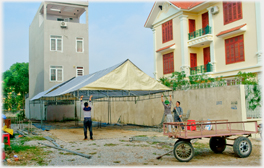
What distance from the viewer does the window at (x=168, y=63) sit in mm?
21625

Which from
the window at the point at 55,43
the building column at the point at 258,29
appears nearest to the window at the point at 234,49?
the building column at the point at 258,29

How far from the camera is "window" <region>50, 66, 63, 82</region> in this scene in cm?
2342

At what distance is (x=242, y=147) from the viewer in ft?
23.3

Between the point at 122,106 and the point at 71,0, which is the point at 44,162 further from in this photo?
the point at 71,0

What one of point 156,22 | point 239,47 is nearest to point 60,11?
point 156,22

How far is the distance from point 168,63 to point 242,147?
15282 millimetres

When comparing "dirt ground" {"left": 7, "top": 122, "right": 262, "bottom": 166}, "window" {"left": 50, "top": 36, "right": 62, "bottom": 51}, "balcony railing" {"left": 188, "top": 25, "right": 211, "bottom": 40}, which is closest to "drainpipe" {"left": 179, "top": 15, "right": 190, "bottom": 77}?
"balcony railing" {"left": 188, "top": 25, "right": 211, "bottom": 40}

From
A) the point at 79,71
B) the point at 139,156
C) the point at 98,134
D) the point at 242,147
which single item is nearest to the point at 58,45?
the point at 79,71

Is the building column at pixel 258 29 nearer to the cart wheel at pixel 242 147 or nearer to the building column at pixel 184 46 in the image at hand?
the building column at pixel 184 46

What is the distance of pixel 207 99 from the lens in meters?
12.4

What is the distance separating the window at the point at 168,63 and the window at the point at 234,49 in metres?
5.14

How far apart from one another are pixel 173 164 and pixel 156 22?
1831 cm

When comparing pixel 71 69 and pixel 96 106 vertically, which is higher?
pixel 71 69

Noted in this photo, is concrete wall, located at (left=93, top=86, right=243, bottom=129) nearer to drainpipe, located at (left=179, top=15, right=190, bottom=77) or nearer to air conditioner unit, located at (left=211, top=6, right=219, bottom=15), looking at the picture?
drainpipe, located at (left=179, top=15, right=190, bottom=77)
